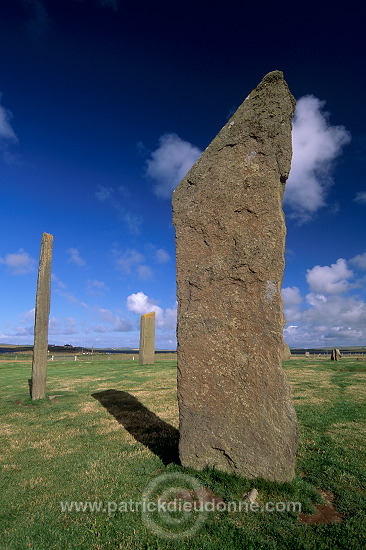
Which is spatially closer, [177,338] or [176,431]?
[177,338]

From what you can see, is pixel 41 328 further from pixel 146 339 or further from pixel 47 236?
pixel 146 339

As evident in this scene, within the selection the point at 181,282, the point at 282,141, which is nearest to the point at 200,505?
the point at 181,282

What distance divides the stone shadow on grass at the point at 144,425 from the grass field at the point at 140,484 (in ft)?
0.09

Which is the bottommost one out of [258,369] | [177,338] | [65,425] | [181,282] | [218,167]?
[65,425]

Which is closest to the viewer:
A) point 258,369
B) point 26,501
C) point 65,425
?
point 26,501

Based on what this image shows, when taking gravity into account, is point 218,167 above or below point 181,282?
above

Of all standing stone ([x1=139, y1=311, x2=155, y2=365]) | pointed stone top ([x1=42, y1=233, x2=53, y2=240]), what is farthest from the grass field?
standing stone ([x1=139, y1=311, x2=155, y2=365])

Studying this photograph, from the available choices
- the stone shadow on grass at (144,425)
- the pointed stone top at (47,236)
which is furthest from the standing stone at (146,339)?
the pointed stone top at (47,236)

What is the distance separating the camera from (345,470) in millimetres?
5293

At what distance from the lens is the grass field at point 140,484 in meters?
3.67

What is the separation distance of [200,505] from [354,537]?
5.75 ft

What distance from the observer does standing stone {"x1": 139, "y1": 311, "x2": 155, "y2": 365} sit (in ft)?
84.6

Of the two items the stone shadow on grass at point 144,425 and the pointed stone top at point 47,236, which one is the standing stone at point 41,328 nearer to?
the pointed stone top at point 47,236

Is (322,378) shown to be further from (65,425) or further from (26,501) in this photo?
(26,501)
